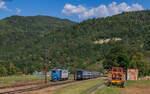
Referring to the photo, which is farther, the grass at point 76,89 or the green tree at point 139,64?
the green tree at point 139,64

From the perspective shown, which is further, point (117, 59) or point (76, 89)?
point (117, 59)

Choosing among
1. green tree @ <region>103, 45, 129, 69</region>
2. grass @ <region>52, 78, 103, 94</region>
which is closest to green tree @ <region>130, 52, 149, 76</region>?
green tree @ <region>103, 45, 129, 69</region>

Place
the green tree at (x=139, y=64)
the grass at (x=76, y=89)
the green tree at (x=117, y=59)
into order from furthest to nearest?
the green tree at (x=139, y=64), the green tree at (x=117, y=59), the grass at (x=76, y=89)

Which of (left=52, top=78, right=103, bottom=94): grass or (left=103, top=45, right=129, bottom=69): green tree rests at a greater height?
(left=103, top=45, right=129, bottom=69): green tree

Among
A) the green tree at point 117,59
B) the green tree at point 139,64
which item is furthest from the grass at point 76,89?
the green tree at point 139,64

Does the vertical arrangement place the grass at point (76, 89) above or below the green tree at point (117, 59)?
below

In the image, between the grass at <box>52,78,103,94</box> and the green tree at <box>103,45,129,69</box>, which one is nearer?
the grass at <box>52,78,103,94</box>

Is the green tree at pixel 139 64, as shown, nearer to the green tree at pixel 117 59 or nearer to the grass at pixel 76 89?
the green tree at pixel 117 59

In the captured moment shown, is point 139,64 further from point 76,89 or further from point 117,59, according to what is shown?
point 76,89

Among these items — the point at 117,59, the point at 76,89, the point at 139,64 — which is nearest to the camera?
the point at 76,89

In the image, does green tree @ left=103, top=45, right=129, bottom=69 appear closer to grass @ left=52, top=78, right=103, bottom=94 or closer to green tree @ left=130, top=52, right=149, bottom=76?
green tree @ left=130, top=52, right=149, bottom=76

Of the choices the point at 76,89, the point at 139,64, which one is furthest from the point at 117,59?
the point at 76,89

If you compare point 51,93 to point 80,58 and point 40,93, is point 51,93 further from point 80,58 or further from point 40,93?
point 80,58

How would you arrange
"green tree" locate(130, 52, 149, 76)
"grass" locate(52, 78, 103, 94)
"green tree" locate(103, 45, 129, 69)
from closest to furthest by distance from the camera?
1. "grass" locate(52, 78, 103, 94)
2. "green tree" locate(103, 45, 129, 69)
3. "green tree" locate(130, 52, 149, 76)
